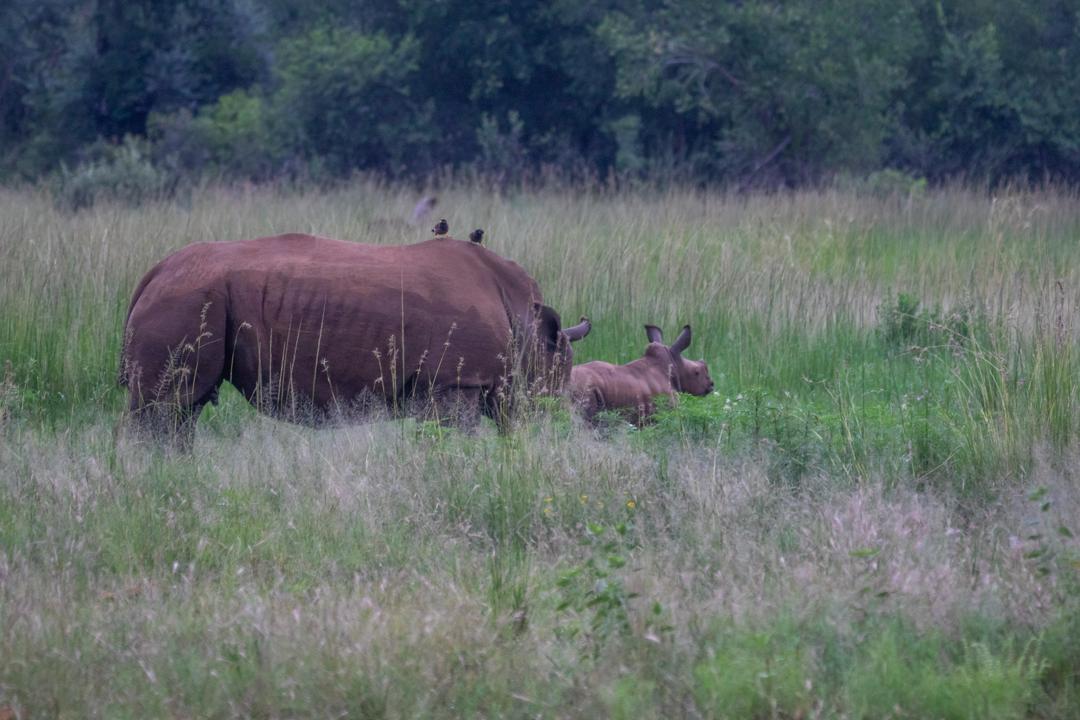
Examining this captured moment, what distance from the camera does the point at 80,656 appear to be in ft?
12.8

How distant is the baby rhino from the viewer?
7.49m

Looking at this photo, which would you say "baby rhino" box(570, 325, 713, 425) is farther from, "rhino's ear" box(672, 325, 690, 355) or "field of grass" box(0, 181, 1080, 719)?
"field of grass" box(0, 181, 1080, 719)

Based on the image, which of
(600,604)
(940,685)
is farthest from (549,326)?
(940,685)

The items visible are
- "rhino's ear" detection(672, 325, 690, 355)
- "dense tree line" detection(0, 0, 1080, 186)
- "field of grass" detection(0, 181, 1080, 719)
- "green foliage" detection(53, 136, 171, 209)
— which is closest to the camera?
"field of grass" detection(0, 181, 1080, 719)

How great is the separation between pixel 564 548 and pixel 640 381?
298 centimetres

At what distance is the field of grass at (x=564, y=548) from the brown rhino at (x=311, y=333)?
228 mm

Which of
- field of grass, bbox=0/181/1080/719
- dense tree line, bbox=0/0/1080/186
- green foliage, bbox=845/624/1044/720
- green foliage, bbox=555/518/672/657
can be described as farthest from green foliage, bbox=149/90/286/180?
green foliage, bbox=845/624/1044/720

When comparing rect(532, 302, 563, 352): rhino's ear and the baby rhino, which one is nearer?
rect(532, 302, 563, 352): rhino's ear

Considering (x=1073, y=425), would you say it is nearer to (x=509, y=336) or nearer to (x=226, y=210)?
(x=509, y=336)

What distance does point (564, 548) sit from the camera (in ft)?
16.3

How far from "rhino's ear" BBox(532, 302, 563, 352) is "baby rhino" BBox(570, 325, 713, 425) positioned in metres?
0.23

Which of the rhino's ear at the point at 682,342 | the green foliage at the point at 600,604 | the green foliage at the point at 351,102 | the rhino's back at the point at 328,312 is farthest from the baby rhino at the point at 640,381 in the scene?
the green foliage at the point at 351,102

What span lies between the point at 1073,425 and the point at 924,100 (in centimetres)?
1837

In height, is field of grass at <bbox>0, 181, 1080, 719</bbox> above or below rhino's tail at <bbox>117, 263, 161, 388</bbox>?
below
